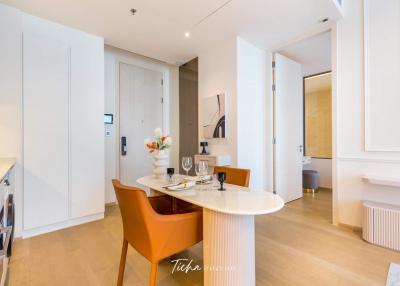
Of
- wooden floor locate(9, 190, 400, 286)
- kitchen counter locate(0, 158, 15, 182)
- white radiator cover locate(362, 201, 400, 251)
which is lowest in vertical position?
wooden floor locate(9, 190, 400, 286)

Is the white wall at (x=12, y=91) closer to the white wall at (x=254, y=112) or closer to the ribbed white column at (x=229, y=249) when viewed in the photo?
the ribbed white column at (x=229, y=249)

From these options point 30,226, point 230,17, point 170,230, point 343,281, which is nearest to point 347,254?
point 343,281

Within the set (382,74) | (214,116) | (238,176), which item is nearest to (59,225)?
(238,176)

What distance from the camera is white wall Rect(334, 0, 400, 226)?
248cm

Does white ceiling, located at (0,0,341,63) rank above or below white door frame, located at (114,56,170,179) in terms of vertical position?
above

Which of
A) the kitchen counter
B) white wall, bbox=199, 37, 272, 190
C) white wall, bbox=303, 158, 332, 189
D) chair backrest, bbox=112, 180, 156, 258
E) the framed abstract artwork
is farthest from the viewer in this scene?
white wall, bbox=303, 158, 332, 189

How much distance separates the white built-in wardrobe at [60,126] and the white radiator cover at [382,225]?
339cm

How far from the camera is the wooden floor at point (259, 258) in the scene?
168cm

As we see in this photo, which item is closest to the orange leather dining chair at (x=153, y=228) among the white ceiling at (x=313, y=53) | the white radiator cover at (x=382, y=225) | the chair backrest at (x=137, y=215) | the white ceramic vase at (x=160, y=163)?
the chair backrest at (x=137, y=215)

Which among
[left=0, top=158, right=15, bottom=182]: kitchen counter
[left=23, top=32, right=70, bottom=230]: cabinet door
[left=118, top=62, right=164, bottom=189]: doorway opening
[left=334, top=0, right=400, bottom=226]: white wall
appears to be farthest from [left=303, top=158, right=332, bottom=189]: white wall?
[left=0, top=158, right=15, bottom=182]: kitchen counter

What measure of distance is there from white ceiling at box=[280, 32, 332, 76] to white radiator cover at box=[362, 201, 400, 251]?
2.48m

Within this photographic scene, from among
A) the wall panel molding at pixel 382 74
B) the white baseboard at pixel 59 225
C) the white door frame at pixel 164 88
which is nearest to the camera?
the wall panel molding at pixel 382 74

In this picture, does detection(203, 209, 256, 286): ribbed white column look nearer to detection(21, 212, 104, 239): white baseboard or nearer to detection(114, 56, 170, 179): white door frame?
detection(21, 212, 104, 239): white baseboard

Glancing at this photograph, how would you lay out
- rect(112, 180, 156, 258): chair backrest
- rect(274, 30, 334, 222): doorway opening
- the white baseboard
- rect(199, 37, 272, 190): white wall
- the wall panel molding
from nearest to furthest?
rect(112, 180, 156, 258): chair backrest < the wall panel molding < the white baseboard < rect(199, 37, 272, 190): white wall < rect(274, 30, 334, 222): doorway opening
